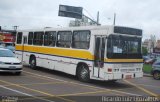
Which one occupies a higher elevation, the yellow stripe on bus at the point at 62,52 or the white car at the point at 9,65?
the yellow stripe on bus at the point at 62,52

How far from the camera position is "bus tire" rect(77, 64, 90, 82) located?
18406mm

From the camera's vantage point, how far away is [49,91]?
46.9 feet

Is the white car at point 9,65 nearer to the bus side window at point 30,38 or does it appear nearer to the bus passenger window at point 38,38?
the bus passenger window at point 38,38

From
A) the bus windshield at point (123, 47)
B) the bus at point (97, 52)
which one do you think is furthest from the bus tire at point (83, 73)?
the bus windshield at point (123, 47)

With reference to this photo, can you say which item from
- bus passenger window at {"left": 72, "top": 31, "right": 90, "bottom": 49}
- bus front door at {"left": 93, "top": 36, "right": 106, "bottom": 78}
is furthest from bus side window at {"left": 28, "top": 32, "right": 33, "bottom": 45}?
bus front door at {"left": 93, "top": 36, "right": 106, "bottom": 78}

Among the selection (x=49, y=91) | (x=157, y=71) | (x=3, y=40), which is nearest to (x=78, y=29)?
(x=49, y=91)

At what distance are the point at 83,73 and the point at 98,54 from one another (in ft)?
5.42

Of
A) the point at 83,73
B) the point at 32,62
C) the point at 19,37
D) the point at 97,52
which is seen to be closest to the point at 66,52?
the point at 83,73

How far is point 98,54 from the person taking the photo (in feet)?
57.9

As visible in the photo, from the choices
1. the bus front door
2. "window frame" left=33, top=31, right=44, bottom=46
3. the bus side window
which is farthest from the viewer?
the bus side window

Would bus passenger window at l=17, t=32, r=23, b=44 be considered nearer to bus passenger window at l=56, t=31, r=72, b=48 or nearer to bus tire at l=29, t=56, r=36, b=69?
bus tire at l=29, t=56, r=36, b=69

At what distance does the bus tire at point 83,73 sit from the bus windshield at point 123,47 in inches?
82.0

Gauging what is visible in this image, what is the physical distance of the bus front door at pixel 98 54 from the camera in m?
17.3

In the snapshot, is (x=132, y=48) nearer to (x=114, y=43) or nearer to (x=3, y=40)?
(x=114, y=43)
